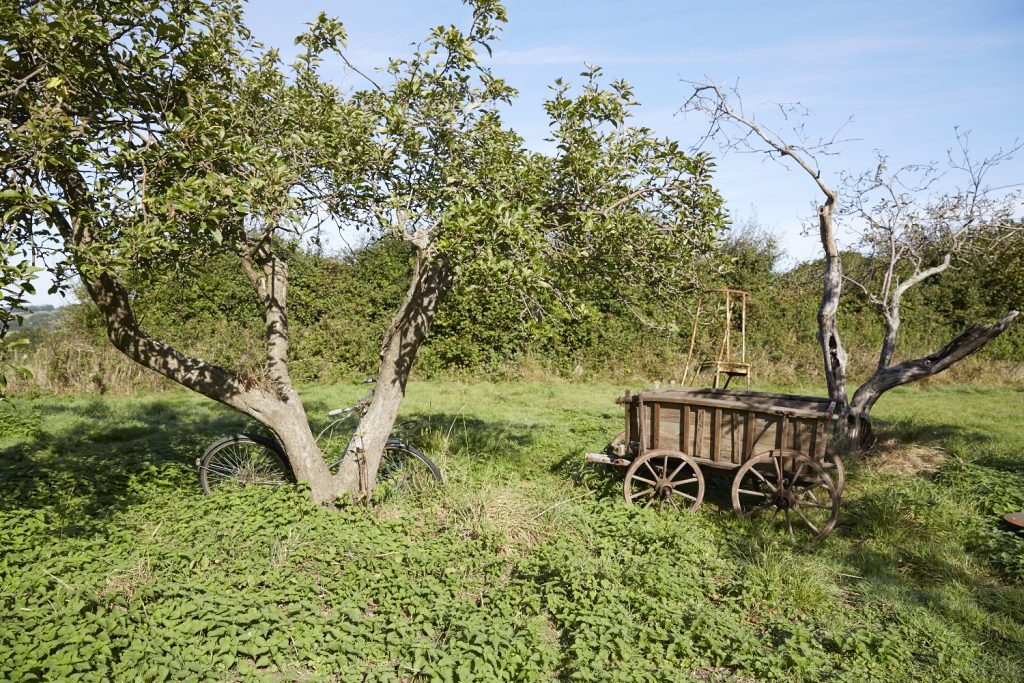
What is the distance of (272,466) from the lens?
6742 millimetres

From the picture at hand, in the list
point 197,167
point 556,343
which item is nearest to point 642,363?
point 556,343

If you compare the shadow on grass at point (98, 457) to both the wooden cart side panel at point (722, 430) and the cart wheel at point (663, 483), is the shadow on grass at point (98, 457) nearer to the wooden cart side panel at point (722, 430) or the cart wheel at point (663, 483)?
the cart wheel at point (663, 483)

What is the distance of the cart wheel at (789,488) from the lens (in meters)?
5.51

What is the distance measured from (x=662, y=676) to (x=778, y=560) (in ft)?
6.31

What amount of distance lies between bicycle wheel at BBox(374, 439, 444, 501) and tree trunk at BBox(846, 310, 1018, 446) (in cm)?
529

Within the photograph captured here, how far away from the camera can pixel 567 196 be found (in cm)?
591

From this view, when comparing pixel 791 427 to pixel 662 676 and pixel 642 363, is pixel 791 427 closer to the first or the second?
pixel 662 676

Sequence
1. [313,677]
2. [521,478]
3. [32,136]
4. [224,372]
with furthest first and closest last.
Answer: [521,478] → [224,372] → [32,136] → [313,677]

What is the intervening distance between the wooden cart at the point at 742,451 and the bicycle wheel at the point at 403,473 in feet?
5.69

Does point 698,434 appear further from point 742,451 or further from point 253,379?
point 253,379

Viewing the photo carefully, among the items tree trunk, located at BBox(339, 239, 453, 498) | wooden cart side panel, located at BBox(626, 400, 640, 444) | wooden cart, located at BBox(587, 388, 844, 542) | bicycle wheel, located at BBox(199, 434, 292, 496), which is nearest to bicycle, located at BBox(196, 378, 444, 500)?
bicycle wheel, located at BBox(199, 434, 292, 496)

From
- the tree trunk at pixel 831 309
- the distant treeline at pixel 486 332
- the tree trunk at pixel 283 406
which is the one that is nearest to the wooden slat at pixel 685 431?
the tree trunk at pixel 831 309

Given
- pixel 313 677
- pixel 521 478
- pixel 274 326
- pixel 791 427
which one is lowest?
pixel 313 677

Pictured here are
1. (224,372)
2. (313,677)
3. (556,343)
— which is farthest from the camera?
(556,343)
